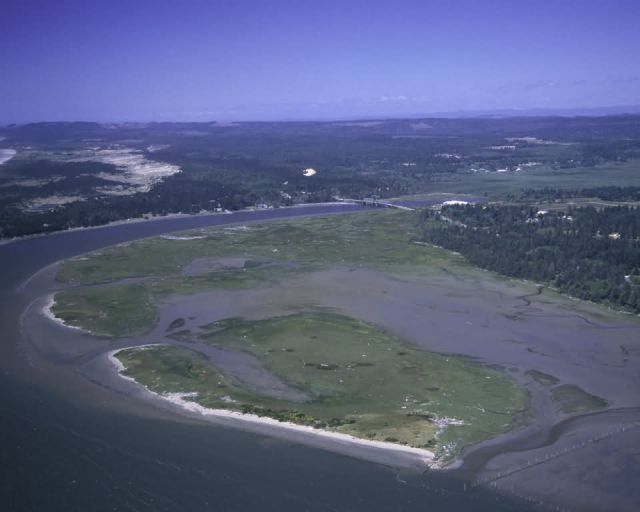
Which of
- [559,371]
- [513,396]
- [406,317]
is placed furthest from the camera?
[406,317]

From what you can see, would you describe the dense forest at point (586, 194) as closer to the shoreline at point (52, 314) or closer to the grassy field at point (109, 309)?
the grassy field at point (109, 309)

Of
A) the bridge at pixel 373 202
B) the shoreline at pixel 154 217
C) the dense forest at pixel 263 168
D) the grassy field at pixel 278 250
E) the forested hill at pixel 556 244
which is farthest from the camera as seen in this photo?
the bridge at pixel 373 202

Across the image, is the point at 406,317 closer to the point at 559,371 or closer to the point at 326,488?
the point at 559,371

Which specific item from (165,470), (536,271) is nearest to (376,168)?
(536,271)

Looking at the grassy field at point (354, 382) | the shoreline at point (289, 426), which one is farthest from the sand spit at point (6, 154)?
the shoreline at point (289, 426)

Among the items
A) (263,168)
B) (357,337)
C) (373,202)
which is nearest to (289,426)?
(357,337)
